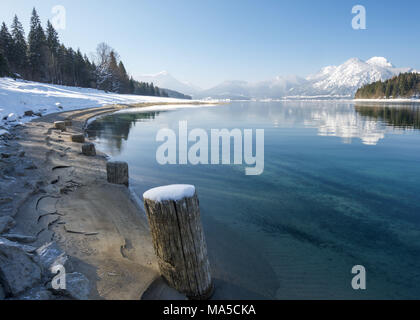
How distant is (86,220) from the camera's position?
5371mm

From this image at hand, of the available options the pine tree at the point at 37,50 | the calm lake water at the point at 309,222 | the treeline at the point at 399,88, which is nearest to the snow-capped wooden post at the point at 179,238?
the calm lake water at the point at 309,222

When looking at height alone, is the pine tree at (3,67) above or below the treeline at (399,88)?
below

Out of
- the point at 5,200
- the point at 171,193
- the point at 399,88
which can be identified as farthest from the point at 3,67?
the point at 399,88

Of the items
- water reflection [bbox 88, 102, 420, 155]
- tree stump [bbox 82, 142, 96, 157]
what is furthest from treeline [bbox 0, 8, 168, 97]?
tree stump [bbox 82, 142, 96, 157]

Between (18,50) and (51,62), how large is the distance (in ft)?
27.4

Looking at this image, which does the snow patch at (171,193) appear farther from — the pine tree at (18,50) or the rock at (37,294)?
the pine tree at (18,50)

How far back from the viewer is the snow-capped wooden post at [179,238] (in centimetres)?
332

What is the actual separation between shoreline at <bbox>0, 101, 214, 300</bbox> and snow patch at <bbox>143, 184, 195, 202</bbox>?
4.95 ft

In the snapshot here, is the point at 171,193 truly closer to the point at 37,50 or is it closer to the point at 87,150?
the point at 87,150

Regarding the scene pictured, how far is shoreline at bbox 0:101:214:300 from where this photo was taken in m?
3.77

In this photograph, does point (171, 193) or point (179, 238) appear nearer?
point (171, 193)

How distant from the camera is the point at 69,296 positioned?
2969 millimetres

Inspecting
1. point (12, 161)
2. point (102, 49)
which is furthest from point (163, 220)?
point (102, 49)

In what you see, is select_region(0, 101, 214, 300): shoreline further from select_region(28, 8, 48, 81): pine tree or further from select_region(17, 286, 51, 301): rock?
Result: select_region(28, 8, 48, 81): pine tree
